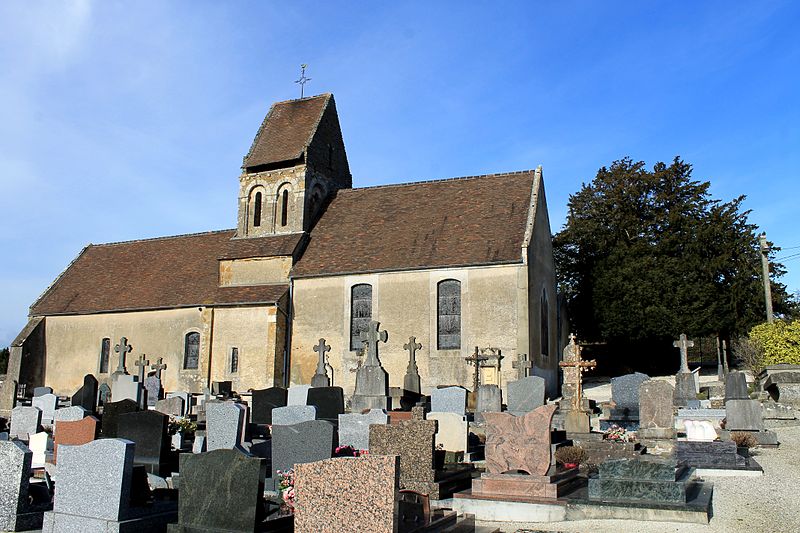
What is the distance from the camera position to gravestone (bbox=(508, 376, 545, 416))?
52.5 ft

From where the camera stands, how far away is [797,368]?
18156 millimetres

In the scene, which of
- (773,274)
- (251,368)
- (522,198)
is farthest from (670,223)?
(251,368)

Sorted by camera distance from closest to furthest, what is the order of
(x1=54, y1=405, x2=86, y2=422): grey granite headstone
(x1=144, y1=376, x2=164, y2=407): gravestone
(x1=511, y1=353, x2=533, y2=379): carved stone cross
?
(x1=54, y1=405, x2=86, y2=422): grey granite headstone
(x1=511, y1=353, x2=533, y2=379): carved stone cross
(x1=144, y1=376, x2=164, y2=407): gravestone

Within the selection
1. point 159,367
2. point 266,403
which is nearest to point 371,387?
point 266,403

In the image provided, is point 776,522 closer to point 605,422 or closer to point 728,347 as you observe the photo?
point 605,422

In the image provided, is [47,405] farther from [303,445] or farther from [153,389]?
[303,445]

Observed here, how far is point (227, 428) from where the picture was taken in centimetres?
1018

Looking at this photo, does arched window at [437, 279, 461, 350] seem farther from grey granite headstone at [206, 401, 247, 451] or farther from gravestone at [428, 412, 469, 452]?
grey granite headstone at [206, 401, 247, 451]

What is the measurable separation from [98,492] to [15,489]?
5.29ft

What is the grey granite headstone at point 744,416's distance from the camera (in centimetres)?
1415

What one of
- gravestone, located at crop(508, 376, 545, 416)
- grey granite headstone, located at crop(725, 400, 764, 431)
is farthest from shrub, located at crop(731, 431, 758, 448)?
gravestone, located at crop(508, 376, 545, 416)

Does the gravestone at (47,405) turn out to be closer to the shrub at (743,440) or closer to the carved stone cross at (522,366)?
the carved stone cross at (522,366)

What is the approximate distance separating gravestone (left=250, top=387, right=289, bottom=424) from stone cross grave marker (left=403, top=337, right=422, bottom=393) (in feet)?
18.6

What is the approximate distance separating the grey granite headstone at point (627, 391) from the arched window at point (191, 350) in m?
15.6
